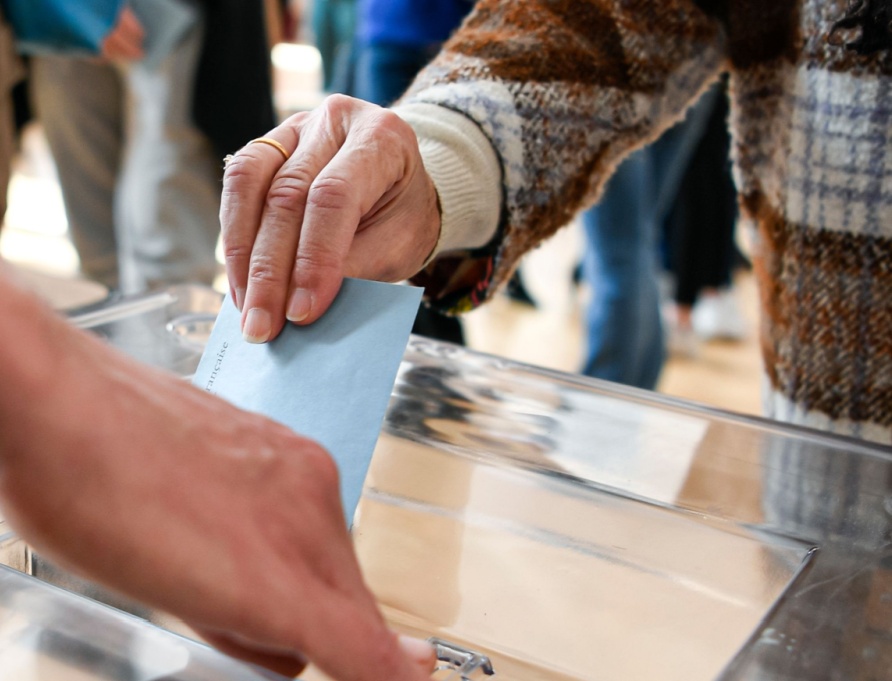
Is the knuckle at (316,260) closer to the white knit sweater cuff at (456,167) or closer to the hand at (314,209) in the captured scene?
the hand at (314,209)

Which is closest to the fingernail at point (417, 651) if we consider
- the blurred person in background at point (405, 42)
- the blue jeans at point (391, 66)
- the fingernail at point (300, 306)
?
the fingernail at point (300, 306)

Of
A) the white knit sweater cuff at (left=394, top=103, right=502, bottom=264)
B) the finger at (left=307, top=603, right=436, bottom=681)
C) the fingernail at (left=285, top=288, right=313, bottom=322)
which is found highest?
the white knit sweater cuff at (left=394, top=103, right=502, bottom=264)

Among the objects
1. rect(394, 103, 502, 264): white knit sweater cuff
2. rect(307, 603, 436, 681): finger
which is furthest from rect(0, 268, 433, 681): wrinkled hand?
rect(394, 103, 502, 264): white knit sweater cuff

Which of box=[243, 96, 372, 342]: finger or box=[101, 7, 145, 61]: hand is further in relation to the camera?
box=[101, 7, 145, 61]: hand

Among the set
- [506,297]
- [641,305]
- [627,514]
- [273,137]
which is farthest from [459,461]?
[506,297]

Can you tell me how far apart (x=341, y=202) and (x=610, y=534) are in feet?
0.75

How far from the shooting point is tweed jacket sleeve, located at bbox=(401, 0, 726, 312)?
67cm

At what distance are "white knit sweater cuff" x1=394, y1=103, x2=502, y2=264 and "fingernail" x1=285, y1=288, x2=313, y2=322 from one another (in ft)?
0.54

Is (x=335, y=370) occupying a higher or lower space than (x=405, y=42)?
lower

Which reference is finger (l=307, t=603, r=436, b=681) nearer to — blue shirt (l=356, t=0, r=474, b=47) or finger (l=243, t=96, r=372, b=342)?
finger (l=243, t=96, r=372, b=342)

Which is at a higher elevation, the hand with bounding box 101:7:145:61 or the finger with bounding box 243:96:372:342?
the hand with bounding box 101:7:145:61

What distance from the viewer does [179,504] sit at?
11.6 inches

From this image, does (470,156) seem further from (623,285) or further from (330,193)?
(623,285)

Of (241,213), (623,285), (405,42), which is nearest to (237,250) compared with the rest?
(241,213)
